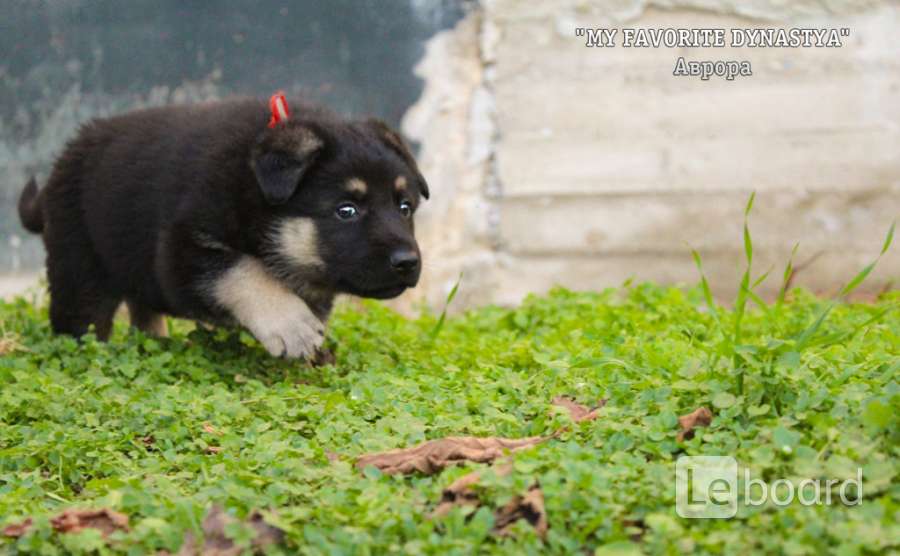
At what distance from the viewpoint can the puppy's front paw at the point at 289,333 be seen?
4359mm

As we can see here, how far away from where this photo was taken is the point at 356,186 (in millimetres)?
4543

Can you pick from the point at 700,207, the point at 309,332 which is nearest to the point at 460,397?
the point at 309,332

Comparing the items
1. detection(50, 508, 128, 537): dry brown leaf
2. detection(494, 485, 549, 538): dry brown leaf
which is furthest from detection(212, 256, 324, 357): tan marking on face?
detection(494, 485, 549, 538): dry brown leaf

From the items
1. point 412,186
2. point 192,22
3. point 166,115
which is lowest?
point 412,186

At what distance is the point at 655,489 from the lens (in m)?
2.49

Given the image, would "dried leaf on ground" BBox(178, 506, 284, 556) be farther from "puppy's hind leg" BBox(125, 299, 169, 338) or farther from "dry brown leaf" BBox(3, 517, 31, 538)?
"puppy's hind leg" BBox(125, 299, 169, 338)

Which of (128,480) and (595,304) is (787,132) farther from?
(128,480)

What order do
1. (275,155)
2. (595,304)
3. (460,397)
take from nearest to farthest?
1. (460,397)
2. (275,155)
3. (595,304)

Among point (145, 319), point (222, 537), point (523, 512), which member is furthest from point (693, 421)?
point (145, 319)

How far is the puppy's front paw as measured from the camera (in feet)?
14.3

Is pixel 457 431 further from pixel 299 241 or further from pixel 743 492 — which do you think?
pixel 299 241

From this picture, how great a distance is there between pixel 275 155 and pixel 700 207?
3132 millimetres

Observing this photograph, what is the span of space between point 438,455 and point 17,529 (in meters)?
1.01

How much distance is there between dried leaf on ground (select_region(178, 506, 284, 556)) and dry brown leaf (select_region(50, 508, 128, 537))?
19cm
